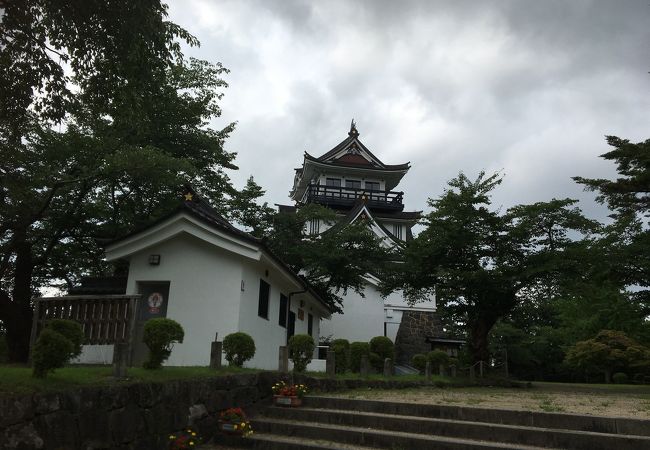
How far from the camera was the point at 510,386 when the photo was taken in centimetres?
1828

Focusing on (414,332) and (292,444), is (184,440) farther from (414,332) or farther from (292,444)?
(414,332)

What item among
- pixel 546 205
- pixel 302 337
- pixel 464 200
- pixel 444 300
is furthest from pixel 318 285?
pixel 302 337

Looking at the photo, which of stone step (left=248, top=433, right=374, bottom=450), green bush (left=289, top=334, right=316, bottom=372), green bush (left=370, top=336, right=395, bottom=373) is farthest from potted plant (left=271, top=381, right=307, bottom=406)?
green bush (left=370, top=336, right=395, bottom=373)

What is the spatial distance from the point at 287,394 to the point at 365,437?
2296 millimetres

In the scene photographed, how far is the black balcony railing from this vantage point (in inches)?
1544

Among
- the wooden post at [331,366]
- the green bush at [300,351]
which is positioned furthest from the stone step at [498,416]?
the wooden post at [331,366]

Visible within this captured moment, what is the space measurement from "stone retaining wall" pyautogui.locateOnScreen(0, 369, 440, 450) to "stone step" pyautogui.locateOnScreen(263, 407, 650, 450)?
49.6 inches

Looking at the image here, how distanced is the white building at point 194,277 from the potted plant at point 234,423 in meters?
4.13

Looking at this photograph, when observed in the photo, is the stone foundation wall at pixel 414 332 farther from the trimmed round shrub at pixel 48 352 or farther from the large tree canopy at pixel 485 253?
the trimmed round shrub at pixel 48 352

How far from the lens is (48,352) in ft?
18.1

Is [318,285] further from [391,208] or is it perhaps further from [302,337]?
[391,208]

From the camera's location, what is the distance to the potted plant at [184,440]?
6930 millimetres

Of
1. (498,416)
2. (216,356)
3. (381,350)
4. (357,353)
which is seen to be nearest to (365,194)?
(381,350)

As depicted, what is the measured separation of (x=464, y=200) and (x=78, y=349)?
15.7m
